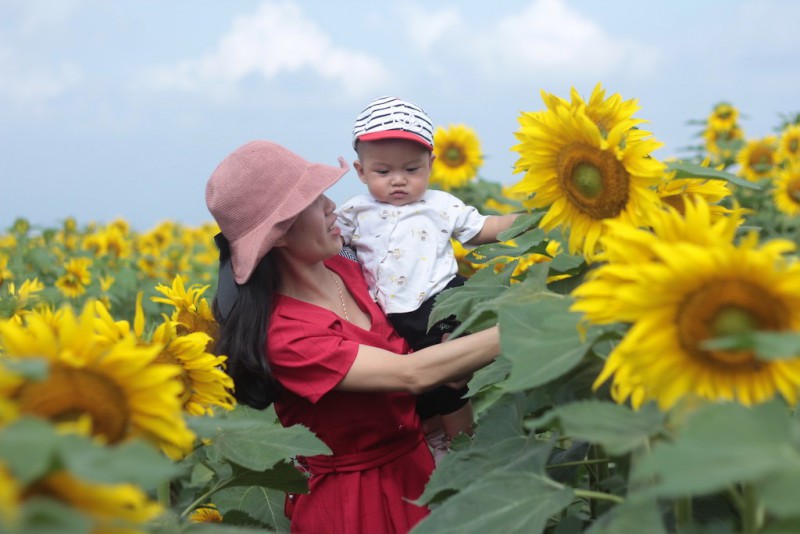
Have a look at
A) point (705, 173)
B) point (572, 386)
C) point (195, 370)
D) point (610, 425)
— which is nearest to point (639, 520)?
point (610, 425)

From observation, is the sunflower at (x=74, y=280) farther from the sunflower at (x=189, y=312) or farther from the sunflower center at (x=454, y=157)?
the sunflower at (x=189, y=312)

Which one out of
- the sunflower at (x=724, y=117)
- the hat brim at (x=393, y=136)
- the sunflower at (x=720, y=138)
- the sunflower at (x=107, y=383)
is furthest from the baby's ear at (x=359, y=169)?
the sunflower at (x=724, y=117)

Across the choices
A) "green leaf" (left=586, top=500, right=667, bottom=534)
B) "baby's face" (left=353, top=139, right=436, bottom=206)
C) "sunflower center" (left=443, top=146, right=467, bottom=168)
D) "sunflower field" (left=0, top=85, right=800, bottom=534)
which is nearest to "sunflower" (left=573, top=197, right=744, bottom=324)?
"sunflower field" (left=0, top=85, right=800, bottom=534)

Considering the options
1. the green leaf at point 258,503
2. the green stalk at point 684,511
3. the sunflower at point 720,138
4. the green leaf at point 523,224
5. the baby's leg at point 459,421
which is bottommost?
→ the green leaf at point 258,503

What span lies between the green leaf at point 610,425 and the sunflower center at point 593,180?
1.74ft

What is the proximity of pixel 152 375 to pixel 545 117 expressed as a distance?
865 mm

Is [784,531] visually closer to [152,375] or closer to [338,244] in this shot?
[152,375]

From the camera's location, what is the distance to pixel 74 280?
5562 mm

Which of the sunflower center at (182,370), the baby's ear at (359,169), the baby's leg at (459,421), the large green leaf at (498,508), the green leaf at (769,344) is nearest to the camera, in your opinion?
the green leaf at (769,344)

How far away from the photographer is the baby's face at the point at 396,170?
279 centimetres

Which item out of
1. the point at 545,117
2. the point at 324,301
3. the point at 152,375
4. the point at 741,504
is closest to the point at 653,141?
the point at 545,117

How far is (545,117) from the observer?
1.64m

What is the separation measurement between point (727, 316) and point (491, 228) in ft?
5.63

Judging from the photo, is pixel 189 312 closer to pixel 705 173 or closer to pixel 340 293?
pixel 340 293
